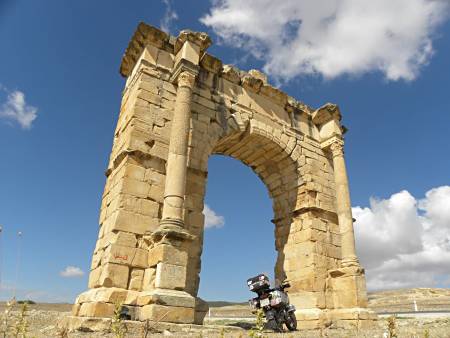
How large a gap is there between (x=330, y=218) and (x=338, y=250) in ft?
3.00

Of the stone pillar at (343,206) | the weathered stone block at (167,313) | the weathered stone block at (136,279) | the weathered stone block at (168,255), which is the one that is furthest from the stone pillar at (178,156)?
the stone pillar at (343,206)

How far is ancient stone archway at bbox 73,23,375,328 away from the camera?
22.5ft

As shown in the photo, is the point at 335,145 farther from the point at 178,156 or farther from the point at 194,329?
the point at 194,329

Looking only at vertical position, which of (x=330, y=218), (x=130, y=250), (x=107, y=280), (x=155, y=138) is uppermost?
(x=155, y=138)

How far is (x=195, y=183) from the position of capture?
8719mm

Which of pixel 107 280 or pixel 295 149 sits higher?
pixel 295 149

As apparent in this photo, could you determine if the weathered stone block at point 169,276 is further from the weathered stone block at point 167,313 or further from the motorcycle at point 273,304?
the motorcycle at point 273,304

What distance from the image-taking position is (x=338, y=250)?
1055 centimetres

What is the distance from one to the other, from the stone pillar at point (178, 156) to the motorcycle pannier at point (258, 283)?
2273 mm

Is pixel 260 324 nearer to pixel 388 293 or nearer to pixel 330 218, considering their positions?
pixel 330 218

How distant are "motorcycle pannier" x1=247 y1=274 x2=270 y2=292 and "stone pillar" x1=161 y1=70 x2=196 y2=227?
2.27 meters

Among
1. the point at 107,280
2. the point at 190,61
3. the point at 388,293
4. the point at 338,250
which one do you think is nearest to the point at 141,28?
the point at 190,61

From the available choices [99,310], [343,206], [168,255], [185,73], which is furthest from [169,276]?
[343,206]

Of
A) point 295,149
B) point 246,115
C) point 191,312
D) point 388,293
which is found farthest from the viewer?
point 388,293
